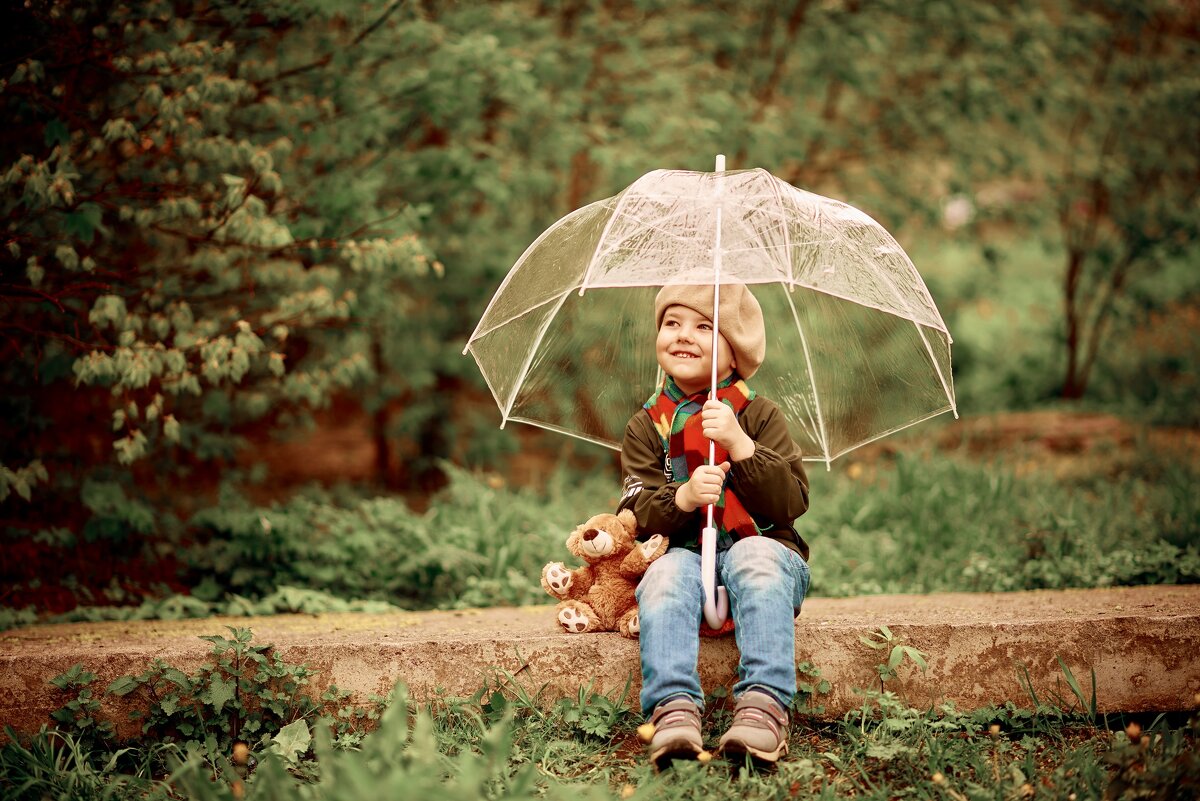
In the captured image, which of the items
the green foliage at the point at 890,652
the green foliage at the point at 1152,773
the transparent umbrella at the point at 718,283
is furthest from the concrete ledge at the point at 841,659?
the transparent umbrella at the point at 718,283

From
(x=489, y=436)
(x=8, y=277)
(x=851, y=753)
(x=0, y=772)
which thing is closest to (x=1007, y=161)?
(x=489, y=436)

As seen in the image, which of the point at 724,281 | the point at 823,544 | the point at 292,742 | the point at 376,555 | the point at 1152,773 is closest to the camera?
the point at 1152,773

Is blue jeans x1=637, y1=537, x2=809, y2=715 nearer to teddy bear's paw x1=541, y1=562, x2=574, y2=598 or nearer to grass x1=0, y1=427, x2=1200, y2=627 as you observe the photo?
teddy bear's paw x1=541, y1=562, x2=574, y2=598

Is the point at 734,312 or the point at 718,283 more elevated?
the point at 718,283

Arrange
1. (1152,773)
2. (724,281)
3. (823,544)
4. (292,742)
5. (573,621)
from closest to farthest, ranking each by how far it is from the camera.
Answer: (1152,773) → (724,281) → (292,742) → (573,621) → (823,544)

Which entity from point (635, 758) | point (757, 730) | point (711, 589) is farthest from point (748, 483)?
point (635, 758)

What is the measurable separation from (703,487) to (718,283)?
616mm

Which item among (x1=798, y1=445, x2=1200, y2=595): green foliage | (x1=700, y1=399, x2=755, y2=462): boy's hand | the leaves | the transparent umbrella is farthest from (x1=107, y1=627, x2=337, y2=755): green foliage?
(x1=798, y1=445, x2=1200, y2=595): green foliage

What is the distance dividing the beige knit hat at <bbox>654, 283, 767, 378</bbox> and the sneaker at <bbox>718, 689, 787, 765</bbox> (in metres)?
1.10

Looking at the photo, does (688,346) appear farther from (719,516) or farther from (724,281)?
(719,516)

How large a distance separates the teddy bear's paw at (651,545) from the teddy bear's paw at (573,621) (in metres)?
0.33

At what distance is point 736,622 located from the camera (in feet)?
9.95

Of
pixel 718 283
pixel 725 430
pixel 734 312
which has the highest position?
pixel 718 283

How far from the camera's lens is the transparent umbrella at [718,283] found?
288 cm
